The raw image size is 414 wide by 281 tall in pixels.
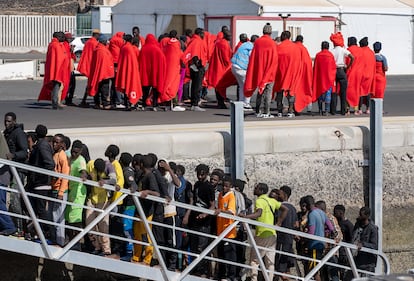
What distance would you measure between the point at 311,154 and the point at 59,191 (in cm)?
430

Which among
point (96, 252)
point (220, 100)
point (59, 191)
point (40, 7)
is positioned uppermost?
point (40, 7)

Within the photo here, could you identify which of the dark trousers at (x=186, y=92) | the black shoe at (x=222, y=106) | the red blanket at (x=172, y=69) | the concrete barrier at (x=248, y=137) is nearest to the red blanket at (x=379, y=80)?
the concrete barrier at (x=248, y=137)

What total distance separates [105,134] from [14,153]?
5.98 ft

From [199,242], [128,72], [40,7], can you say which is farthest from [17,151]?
[40,7]

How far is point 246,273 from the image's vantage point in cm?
1465

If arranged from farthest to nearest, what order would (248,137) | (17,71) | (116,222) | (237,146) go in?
(17,71)
(248,137)
(237,146)
(116,222)

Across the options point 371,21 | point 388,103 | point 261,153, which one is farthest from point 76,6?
point 261,153

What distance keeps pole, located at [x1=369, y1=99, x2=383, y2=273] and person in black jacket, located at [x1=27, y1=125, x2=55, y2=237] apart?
4.99 m

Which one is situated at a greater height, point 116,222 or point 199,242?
point 116,222

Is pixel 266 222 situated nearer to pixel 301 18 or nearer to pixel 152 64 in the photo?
pixel 152 64

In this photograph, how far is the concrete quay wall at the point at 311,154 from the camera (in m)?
15.1

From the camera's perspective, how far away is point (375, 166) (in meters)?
16.3

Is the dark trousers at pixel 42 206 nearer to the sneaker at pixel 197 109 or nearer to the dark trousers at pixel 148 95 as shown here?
the dark trousers at pixel 148 95

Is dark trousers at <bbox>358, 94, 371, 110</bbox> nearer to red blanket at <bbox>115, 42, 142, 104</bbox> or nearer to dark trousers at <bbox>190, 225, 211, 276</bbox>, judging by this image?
red blanket at <bbox>115, 42, 142, 104</bbox>
